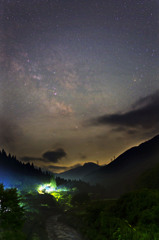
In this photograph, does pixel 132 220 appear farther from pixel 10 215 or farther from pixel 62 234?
pixel 10 215

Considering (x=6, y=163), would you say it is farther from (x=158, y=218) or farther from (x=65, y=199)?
(x=158, y=218)

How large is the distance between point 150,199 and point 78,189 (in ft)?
298

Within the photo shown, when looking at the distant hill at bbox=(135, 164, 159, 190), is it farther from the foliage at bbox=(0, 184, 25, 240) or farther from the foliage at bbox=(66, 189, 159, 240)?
the foliage at bbox=(0, 184, 25, 240)

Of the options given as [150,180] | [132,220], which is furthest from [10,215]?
[150,180]

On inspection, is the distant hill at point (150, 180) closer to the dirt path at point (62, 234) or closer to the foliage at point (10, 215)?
the dirt path at point (62, 234)

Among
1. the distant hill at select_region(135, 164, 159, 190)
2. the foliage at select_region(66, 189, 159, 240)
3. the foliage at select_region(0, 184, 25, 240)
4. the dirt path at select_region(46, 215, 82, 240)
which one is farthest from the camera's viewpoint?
the distant hill at select_region(135, 164, 159, 190)

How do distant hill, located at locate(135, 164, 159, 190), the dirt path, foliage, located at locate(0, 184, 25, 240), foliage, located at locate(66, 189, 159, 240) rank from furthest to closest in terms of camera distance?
distant hill, located at locate(135, 164, 159, 190)
the dirt path
foliage, located at locate(0, 184, 25, 240)
foliage, located at locate(66, 189, 159, 240)

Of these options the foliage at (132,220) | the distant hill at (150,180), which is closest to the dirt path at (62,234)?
the foliage at (132,220)

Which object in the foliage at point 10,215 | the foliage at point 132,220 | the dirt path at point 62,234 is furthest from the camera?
the dirt path at point 62,234

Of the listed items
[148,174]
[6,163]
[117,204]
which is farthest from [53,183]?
[117,204]

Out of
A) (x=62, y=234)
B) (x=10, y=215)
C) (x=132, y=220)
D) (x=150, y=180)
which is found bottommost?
(x=62, y=234)

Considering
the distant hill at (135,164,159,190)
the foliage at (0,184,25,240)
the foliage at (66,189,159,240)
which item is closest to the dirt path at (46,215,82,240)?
the foliage at (66,189,159,240)

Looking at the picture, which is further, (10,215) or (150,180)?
(150,180)

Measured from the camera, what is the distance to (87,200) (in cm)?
8319
